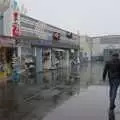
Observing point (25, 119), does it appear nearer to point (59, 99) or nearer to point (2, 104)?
point (2, 104)

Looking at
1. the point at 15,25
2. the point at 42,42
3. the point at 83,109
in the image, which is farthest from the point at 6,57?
the point at 83,109

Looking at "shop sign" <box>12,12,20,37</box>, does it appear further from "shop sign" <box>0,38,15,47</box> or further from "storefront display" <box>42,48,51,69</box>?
"storefront display" <box>42,48,51,69</box>

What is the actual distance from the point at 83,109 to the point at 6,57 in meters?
15.3

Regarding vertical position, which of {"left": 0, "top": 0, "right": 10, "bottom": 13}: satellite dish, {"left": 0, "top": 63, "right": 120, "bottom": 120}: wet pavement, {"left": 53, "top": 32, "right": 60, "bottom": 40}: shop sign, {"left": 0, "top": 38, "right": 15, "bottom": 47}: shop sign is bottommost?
{"left": 0, "top": 63, "right": 120, "bottom": 120}: wet pavement

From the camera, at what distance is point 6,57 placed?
26578 millimetres

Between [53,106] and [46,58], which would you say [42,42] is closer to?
[46,58]

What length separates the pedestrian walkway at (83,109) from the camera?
1067 cm

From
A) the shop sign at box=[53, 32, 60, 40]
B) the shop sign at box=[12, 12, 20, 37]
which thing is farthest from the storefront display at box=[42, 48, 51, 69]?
the shop sign at box=[12, 12, 20, 37]

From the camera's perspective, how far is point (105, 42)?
95.2m

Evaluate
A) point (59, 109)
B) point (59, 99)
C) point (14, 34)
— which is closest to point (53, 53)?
point (14, 34)

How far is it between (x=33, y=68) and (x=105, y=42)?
212 feet

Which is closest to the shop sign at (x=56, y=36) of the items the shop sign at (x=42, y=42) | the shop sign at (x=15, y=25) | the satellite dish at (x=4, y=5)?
the shop sign at (x=42, y=42)

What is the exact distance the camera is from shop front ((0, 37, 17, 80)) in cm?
2476

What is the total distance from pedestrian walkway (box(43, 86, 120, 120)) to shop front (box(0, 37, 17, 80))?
10608mm
